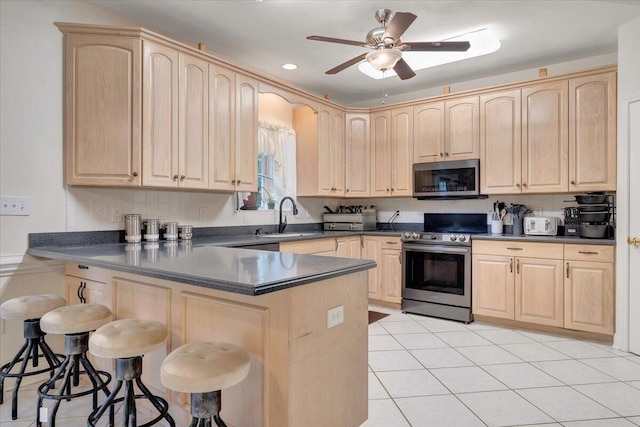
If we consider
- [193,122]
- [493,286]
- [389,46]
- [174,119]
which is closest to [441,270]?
[493,286]

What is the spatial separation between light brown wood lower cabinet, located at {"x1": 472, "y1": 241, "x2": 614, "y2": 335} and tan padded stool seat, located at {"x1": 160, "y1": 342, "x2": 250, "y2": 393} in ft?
9.89

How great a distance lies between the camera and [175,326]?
6.14ft

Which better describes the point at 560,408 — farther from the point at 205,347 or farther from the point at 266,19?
the point at 266,19

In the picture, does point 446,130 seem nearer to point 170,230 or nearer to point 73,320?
point 170,230

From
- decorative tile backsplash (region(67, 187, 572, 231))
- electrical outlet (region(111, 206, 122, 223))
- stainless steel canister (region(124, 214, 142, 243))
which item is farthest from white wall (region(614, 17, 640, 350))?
electrical outlet (region(111, 206, 122, 223))

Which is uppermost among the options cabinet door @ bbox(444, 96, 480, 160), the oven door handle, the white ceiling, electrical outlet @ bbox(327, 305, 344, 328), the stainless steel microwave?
the white ceiling

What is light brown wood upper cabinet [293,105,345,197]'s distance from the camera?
4523 millimetres

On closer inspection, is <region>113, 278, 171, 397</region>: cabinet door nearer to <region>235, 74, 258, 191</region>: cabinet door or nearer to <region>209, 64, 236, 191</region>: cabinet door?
<region>209, 64, 236, 191</region>: cabinet door

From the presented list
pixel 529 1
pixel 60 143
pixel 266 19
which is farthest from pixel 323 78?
pixel 60 143

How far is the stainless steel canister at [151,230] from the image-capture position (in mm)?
3010

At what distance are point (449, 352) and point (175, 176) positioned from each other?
260cm

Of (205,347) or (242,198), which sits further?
(242,198)

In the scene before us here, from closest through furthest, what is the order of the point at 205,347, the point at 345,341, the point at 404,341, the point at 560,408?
the point at 205,347 → the point at 345,341 → the point at 560,408 → the point at 404,341

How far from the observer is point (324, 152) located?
4570 mm
